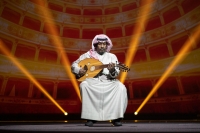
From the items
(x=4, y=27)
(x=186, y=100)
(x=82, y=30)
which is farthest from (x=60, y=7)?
(x=186, y=100)

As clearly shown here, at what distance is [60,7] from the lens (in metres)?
14.1

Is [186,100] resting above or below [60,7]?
below

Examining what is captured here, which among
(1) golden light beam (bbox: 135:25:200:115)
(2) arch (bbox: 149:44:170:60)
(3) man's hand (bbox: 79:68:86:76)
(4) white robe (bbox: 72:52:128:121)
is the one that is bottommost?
(4) white robe (bbox: 72:52:128:121)

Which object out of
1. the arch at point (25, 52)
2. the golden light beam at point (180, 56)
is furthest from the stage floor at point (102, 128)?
the arch at point (25, 52)

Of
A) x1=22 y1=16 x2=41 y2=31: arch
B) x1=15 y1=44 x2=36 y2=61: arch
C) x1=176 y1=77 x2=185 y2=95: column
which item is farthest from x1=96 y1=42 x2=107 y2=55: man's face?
x1=22 y1=16 x2=41 y2=31: arch

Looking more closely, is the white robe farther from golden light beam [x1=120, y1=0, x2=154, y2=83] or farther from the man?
golden light beam [x1=120, y1=0, x2=154, y2=83]

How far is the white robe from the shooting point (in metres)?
3.58

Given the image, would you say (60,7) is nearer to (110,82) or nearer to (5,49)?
(5,49)

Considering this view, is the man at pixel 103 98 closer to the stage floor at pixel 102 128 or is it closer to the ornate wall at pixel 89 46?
the stage floor at pixel 102 128

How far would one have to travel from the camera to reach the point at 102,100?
3680 mm

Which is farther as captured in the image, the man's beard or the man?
the man's beard

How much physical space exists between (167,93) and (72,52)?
700 cm

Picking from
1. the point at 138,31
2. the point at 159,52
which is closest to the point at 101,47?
the point at 138,31

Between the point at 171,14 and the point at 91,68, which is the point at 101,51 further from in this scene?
the point at 171,14
